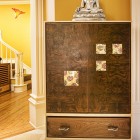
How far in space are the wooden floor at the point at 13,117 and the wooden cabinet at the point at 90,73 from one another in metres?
0.90

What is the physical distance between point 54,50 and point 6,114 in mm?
2013

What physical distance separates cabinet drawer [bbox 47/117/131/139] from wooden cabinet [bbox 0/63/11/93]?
12.8ft

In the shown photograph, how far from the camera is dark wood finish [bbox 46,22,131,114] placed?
6.82 feet

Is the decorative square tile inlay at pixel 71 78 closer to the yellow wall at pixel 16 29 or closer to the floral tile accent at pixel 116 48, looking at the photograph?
the floral tile accent at pixel 116 48

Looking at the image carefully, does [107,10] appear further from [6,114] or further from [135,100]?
[6,114]

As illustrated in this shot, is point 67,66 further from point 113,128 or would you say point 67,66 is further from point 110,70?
point 113,128

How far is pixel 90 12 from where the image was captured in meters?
2.34

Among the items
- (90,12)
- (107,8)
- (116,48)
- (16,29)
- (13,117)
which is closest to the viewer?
(116,48)

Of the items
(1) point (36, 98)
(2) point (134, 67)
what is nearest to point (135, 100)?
(2) point (134, 67)

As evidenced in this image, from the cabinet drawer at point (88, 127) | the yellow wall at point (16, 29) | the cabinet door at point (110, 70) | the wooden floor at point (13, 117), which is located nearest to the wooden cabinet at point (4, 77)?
the wooden floor at point (13, 117)

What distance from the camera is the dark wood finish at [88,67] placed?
2.08 meters

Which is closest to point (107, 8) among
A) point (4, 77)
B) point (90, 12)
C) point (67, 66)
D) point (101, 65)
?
point (90, 12)

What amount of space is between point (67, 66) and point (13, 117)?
1.78m

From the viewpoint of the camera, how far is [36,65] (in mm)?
2949
